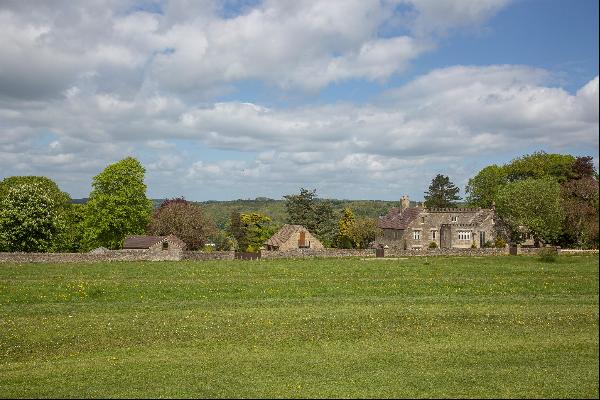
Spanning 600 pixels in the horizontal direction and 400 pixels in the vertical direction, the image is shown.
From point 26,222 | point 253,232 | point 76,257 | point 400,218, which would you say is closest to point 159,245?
point 76,257

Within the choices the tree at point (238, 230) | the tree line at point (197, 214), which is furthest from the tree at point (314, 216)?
the tree at point (238, 230)

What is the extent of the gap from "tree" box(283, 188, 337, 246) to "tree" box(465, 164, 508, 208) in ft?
111

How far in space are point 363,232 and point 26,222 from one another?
71086mm

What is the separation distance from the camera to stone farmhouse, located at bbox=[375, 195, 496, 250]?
98188 millimetres

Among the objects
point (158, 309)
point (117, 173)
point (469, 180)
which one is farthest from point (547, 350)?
point (469, 180)

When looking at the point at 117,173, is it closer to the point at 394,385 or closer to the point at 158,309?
the point at 158,309

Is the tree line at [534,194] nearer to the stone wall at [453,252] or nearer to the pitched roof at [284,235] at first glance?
the stone wall at [453,252]

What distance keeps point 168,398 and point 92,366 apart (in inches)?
228

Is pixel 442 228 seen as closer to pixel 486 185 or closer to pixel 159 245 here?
pixel 486 185

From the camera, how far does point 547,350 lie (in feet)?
65.6

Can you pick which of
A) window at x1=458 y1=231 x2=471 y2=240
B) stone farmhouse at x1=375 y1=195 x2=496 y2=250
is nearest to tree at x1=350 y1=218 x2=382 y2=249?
stone farmhouse at x1=375 y1=195 x2=496 y2=250

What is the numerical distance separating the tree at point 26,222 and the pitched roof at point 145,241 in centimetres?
1076

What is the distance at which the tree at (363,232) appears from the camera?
12412 centimetres

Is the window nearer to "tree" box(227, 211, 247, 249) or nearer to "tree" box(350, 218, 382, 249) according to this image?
"tree" box(350, 218, 382, 249)
